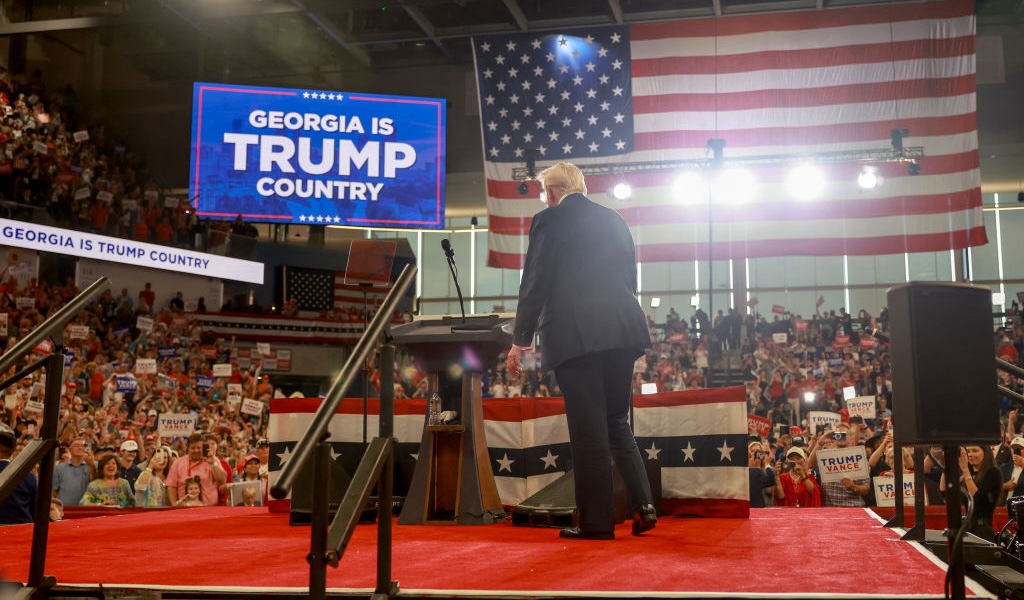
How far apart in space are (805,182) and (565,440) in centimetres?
889

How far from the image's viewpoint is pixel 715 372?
1228 cm

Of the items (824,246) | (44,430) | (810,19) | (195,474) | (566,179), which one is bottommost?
(195,474)

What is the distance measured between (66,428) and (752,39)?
10673 mm

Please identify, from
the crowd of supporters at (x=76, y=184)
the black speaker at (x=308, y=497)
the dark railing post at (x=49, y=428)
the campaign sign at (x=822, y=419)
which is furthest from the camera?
the crowd of supporters at (x=76, y=184)

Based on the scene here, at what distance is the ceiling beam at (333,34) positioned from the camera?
18.2 m

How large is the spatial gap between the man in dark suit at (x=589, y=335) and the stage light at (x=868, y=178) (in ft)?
32.6

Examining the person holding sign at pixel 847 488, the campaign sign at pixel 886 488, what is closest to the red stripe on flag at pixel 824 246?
the person holding sign at pixel 847 488

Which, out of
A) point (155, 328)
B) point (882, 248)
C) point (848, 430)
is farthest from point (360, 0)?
point (848, 430)

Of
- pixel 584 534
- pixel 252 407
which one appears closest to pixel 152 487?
pixel 252 407

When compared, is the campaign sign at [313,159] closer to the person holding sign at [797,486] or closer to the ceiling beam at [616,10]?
the ceiling beam at [616,10]

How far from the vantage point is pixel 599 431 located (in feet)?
11.7

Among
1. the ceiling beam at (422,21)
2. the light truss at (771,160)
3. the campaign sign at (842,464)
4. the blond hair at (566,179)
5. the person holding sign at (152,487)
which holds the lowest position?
the person holding sign at (152,487)

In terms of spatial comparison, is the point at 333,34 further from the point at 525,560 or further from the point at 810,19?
the point at 525,560

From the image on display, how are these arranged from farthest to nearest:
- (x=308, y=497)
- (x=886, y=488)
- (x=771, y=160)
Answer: (x=771, y=160)
(x=886, y=488)
(x=308, y=497)
